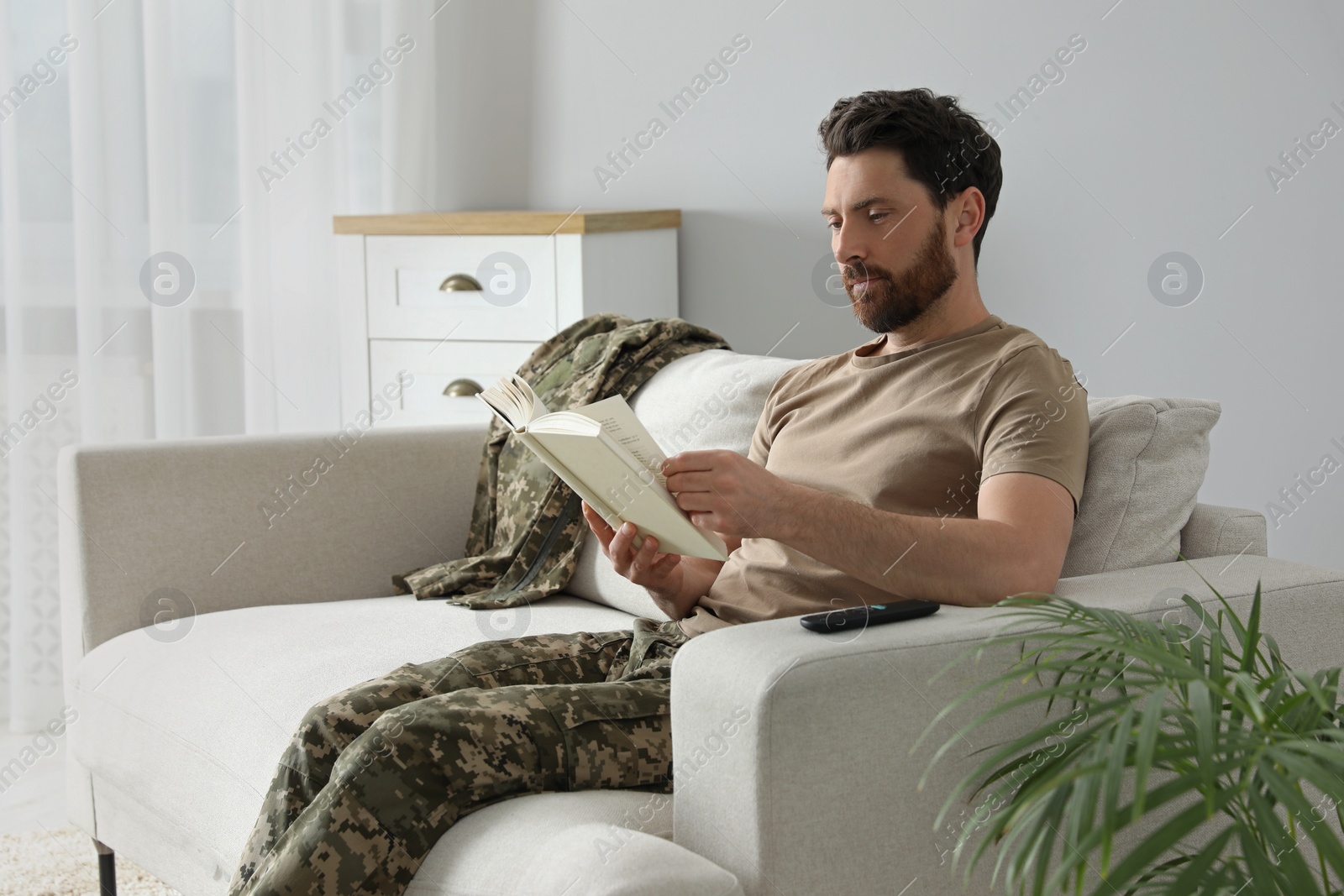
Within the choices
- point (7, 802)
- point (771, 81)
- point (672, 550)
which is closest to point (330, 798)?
point (672, 550)

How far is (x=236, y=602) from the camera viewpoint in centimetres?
217

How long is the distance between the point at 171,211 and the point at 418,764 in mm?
2135

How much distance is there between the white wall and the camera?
212 centimetres

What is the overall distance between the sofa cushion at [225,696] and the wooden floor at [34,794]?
0.71 meters

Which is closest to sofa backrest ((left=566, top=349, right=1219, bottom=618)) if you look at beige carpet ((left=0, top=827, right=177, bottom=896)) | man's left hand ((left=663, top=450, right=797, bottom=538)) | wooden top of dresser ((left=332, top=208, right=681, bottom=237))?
man's left hand ((left=663, top=450, right=797, bottom=538))

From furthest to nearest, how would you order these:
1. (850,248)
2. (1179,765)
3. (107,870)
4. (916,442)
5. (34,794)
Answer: (34,794) → (107,870) → (850,248) → (916,442) → (1179,765)

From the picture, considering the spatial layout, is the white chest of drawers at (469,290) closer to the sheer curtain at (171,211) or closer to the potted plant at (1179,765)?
the sheer curtain at (171,211)

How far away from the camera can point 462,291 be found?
2895 millimetres

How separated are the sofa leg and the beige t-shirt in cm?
105

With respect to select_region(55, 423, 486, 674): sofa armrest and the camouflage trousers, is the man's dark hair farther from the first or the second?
select_region(55, 423, 486, 674): sofa armrest

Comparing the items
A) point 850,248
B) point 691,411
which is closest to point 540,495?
point 691,411

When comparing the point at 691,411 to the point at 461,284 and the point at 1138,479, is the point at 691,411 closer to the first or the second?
the point at 1138,479

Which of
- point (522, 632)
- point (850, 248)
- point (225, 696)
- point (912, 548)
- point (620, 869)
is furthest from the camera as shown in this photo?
point (522, 632)

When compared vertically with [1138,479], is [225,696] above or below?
below
